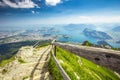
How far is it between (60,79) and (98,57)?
255 inches

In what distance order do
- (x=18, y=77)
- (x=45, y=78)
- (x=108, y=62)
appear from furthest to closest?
(x=18, y=77), (x=45, y=78), (x=108, y=62)

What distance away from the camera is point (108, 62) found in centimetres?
258

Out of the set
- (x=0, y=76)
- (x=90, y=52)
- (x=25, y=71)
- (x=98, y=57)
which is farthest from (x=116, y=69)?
(x=0, y=76)

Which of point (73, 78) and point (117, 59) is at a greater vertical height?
point (117, 59)

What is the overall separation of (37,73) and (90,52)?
9.00 m

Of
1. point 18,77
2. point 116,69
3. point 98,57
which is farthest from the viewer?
point 18,77

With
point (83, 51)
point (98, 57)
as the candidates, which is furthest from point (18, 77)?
point (98, 57)

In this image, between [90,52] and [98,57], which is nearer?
[98,57]

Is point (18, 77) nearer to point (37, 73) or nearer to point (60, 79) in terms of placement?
point (37, 73)

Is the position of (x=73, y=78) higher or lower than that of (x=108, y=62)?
lower

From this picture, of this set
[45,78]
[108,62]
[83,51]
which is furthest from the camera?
[45,78]

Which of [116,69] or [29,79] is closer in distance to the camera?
[116,69]

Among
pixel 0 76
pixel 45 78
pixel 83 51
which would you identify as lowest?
pixel 0 76

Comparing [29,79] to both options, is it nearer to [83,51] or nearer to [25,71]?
[25,71]
